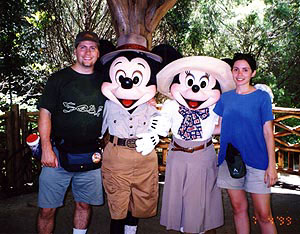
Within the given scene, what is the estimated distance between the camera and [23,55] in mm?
6898

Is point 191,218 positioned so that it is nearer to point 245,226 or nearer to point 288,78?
point 245,226

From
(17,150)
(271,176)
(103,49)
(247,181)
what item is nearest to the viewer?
(271,176)

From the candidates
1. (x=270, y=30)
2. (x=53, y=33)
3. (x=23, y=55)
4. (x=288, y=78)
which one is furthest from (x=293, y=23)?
(x=23, y=55)

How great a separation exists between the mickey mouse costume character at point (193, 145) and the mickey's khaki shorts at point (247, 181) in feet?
0.40

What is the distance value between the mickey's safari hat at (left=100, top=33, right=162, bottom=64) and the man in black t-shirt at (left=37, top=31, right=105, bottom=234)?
14 centimetres

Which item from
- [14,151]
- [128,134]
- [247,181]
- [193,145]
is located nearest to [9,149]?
[14,151]

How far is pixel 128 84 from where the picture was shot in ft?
8.89

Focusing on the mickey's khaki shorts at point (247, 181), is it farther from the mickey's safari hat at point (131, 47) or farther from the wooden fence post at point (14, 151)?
the wooden fence post at point (14, 151)

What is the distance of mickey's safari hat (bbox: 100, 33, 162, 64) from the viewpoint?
9.15 feet

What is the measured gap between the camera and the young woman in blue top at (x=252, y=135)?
2451 mm

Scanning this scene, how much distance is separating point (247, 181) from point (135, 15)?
2.01m
